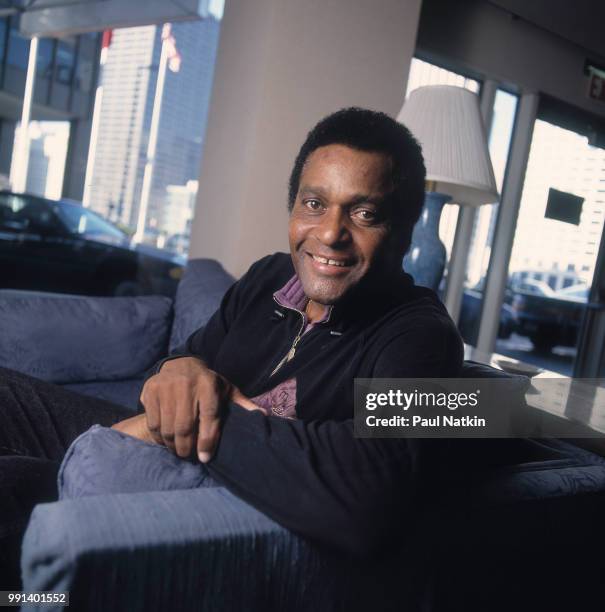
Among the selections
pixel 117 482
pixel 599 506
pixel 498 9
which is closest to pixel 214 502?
pixel 117 482

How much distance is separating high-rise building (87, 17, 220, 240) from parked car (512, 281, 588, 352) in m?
2.55

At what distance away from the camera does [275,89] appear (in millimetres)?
2650

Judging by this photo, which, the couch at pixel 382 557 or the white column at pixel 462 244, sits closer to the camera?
the couch at pixel 382 557

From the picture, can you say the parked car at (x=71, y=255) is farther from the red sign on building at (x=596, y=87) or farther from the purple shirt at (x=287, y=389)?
the red sign on building at (x=596, y=87)

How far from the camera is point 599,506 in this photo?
0.98 metres

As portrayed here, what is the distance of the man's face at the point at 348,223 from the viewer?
108 cm

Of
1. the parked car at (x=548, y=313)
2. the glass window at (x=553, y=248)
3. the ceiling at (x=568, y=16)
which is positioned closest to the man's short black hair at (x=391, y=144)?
the ceiling at (x=568, y=16)

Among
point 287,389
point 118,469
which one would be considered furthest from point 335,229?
point 118,469

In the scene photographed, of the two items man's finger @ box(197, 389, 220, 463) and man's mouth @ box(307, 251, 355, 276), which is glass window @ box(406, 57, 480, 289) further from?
man's finger @ box(197, 389, 220, 463)

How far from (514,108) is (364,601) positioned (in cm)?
407

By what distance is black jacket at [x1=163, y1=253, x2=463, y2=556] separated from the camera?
713mm

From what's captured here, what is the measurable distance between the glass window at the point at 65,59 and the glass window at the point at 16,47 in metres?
0.15

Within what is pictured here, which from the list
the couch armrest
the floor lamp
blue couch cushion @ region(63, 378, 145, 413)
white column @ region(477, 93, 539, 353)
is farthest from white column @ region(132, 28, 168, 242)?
the couch armrest

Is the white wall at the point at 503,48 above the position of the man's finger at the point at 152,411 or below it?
above
